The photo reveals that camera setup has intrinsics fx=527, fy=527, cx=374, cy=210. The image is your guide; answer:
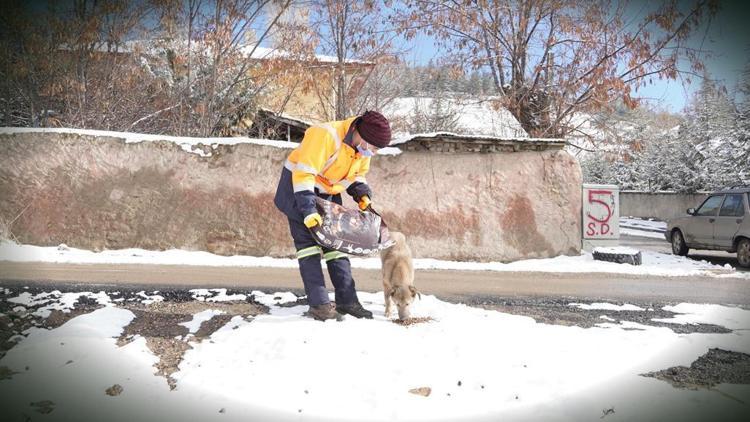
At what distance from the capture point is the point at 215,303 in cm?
531

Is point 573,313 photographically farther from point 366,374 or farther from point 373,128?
point 366,374

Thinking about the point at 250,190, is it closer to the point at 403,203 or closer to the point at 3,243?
the point at 403,203

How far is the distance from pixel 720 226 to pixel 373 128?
452 inches

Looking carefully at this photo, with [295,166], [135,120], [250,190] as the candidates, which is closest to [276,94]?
[135,120]

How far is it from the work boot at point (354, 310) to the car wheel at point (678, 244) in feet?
39.9

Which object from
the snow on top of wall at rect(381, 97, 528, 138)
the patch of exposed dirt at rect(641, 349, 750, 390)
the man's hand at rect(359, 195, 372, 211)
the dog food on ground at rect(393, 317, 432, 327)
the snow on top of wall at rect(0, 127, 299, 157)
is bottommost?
the patch of exposed dirt at rect(641, 349, 750, 390)

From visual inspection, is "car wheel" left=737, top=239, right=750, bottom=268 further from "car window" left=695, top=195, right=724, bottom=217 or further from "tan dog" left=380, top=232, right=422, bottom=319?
"tan dog" left=380, top=232, right=422, bottom=319

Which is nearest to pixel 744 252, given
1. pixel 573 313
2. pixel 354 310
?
pixel 573 313

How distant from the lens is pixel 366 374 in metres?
3.30

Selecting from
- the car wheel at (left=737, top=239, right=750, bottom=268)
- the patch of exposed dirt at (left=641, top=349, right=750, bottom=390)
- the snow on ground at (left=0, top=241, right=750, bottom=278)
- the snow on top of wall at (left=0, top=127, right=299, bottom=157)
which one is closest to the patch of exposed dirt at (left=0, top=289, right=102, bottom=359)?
the snow on ground at (left=0, top=241, right=750, bottom=278)

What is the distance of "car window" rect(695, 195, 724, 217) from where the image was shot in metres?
12.8

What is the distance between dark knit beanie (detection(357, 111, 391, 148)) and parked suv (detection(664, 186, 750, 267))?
10769 millimetres

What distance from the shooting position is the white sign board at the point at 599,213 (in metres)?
11.5

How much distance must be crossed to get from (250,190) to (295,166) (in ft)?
19.3
